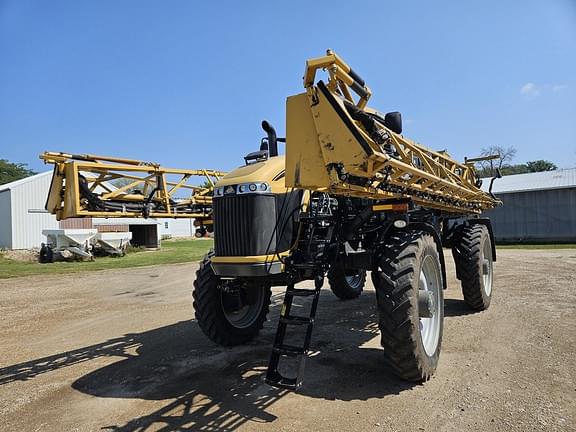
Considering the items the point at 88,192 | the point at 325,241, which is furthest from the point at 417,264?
the point at 88,192

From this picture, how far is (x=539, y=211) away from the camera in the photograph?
26203mm

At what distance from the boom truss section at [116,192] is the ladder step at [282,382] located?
244 centimetres

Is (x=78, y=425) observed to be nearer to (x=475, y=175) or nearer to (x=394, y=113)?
(x=394, y=113)

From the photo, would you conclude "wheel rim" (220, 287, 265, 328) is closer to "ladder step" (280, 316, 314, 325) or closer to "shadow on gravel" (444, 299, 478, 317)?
"ladder step" (280, 316, 314, 325)

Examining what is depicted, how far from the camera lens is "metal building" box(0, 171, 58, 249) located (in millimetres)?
26094

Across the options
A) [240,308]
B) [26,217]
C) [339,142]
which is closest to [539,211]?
[240,308]

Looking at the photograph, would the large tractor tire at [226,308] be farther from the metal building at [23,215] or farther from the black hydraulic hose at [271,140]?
the metal building at [23,215]

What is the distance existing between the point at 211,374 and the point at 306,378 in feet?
3.28

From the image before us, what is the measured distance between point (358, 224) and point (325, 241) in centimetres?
43

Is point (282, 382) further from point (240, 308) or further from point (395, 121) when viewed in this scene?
point (395, 121)

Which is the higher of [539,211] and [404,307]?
[539,211]

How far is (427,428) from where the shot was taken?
313 centimetres

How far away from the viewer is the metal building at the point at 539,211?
25047mm

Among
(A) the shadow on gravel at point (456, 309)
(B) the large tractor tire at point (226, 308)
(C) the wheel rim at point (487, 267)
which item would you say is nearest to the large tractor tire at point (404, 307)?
(B) the large tractor tire at point (226, 308)
